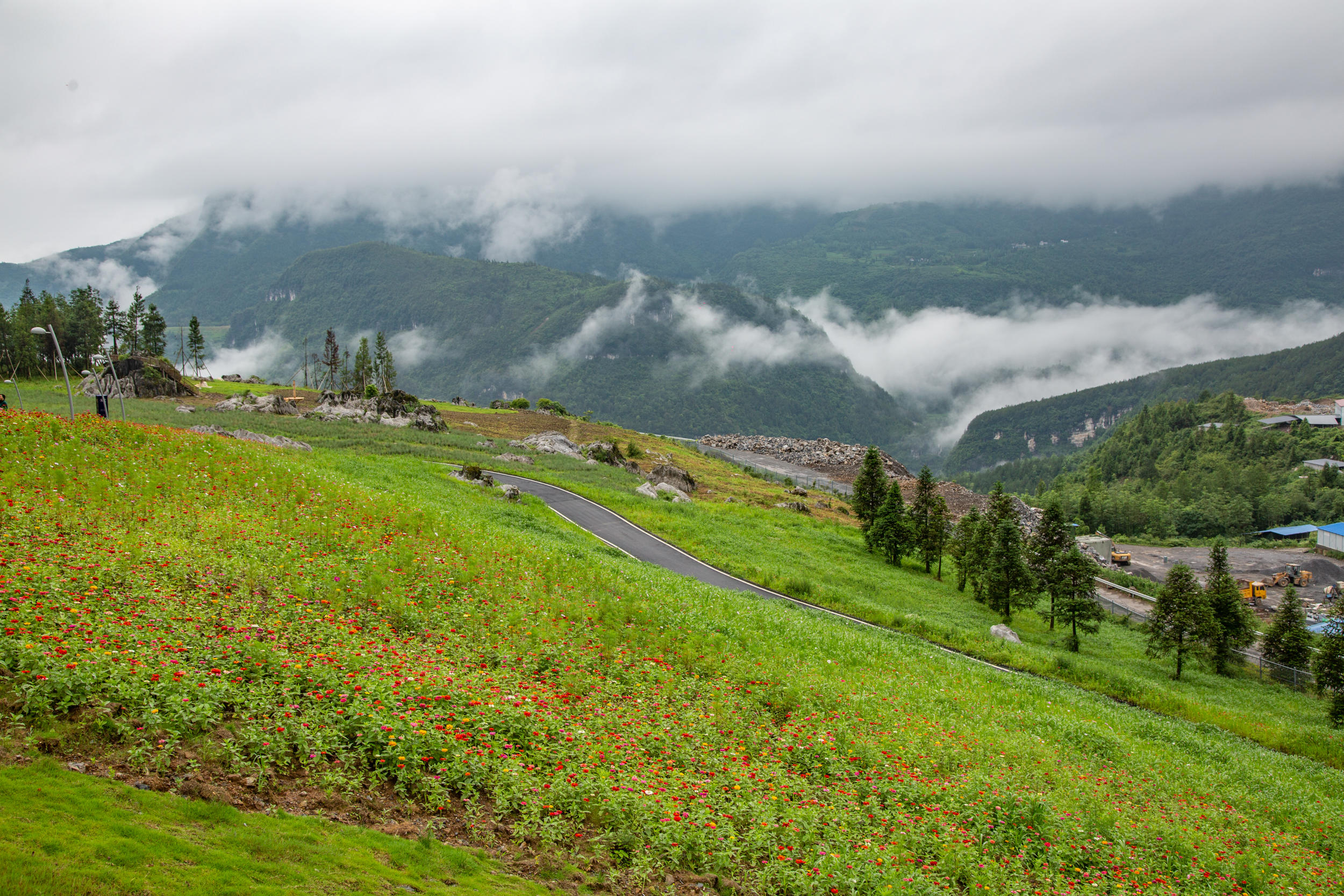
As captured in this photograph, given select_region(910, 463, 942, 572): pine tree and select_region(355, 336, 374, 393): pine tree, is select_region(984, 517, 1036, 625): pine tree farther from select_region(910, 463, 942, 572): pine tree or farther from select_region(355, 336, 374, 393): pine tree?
select_region(355, 336, 374, 393): pine tree

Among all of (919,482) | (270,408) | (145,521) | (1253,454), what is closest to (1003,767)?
(145,521)

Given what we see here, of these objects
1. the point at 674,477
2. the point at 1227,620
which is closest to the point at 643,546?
the point at 1227,620

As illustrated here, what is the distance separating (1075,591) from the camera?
126 feet

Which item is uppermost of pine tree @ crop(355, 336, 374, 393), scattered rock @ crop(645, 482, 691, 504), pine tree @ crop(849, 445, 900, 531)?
pine tree @ crop(355, 336, 374, 393)

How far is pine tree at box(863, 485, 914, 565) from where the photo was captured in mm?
50594

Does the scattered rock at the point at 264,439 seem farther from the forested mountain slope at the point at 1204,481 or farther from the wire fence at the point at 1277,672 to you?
the forested mountain slope at the point at 1204,481

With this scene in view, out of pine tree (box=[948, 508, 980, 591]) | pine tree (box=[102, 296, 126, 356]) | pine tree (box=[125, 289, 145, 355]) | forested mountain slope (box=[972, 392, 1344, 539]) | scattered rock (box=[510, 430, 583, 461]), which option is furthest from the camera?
forested mountain slope (box=[972, 392, 1344, 539])

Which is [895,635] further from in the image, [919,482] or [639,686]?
[919,482]

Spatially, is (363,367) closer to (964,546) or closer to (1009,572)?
(964,546)

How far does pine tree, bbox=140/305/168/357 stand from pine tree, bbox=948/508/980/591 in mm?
113329

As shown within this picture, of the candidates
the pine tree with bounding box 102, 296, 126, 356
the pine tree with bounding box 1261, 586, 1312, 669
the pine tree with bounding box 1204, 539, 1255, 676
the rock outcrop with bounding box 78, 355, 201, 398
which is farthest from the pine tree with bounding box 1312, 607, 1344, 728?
the pine tree with bounding box 102, 296, 126, 356

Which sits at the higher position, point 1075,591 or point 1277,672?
point 1075,591

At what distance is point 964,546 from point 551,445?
45.8m

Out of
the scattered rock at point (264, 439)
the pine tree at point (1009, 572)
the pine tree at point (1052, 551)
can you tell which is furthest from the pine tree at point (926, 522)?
the scattered rock at point (264, 439)
